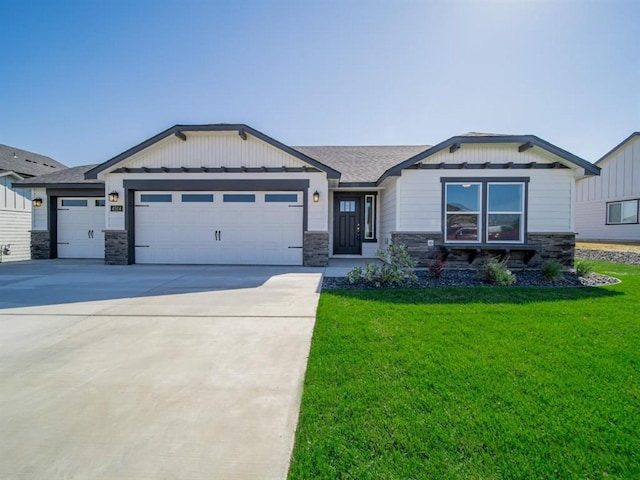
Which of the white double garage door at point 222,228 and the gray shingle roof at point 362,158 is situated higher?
the gray shingle roof at point 362,158

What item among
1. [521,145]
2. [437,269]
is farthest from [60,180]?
[521,145]

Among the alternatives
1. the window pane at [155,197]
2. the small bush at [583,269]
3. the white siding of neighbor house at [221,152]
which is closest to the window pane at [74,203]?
the window pane at [155,197]

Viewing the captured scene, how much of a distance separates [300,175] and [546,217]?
24.4ft

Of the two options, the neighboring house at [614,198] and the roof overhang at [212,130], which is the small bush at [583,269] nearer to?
the roof overhang at [212,130]

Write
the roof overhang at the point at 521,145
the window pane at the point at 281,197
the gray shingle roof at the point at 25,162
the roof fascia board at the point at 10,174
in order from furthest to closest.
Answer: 1. the gray shingle roof at the point at 25,162
2. the roof fascia board at the point at 10,174
3. the window pane at the point at 281,197
4. the roof overhang at the point at 521,145

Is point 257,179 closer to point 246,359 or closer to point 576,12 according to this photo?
point 246,359

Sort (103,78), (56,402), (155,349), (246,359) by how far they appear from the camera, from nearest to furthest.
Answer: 1. (56,402)
2. (246,359)
3. (155,349)
4. (103,78)

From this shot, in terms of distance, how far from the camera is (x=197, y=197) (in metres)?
9.93

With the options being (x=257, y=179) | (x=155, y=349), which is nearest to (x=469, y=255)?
(x=257, y=179)

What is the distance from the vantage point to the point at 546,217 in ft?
29.2

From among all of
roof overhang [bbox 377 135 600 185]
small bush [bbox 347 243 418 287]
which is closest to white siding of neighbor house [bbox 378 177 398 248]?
roof overhang [bbox 377 135 600 185]

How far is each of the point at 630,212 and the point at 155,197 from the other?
77.4 feet

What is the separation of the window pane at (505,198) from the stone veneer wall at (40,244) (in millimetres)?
15500

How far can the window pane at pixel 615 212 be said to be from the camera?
1745 centimetres
